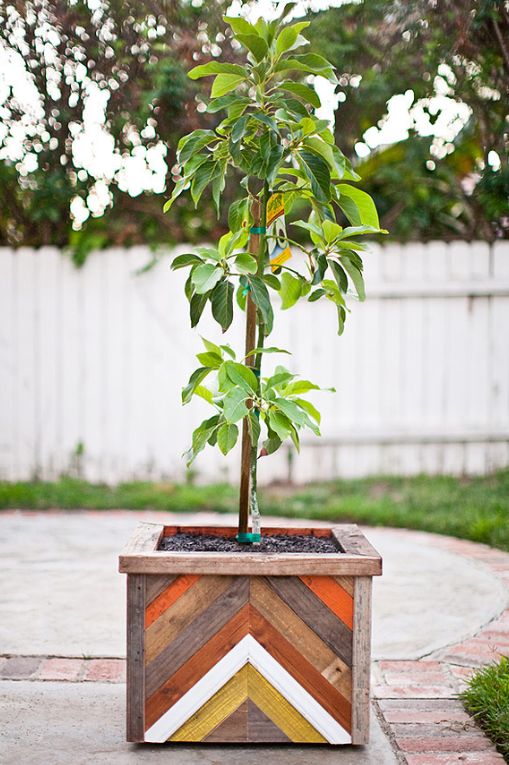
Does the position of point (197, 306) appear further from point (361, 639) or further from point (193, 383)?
point (361, 639)

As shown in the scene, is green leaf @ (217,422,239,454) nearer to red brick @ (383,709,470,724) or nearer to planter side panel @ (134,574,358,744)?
planter side panel @ (134,574,358,744)

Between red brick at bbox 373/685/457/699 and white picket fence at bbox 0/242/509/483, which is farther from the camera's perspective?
white picket fence at bbox 0/242/509/483

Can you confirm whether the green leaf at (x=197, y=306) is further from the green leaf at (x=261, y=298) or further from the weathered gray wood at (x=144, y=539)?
the weathered gray wood at (x=144, y=539)

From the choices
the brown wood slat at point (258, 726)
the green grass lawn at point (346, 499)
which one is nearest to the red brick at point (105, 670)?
the brown wood slat at point (258, 726)

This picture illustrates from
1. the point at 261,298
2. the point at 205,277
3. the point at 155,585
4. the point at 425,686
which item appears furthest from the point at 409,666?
the point at 205,277

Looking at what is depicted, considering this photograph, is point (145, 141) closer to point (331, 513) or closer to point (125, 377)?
point (125, 377)

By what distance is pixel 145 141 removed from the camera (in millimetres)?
5543

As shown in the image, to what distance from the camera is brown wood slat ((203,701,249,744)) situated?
1.92 m

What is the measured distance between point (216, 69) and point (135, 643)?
4.27 ft

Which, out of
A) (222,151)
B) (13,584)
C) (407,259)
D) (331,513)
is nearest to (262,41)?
(222,151)

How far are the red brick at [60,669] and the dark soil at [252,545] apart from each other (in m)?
0.54

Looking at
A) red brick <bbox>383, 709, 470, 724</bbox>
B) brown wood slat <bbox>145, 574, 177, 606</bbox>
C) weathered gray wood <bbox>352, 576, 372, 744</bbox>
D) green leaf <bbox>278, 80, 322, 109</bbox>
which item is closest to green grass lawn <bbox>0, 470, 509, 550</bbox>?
red brick <bbox>383, 709, 470, 724</bbox>

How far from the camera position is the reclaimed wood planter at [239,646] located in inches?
75.0

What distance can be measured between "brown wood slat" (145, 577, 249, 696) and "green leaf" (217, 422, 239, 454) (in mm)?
292
